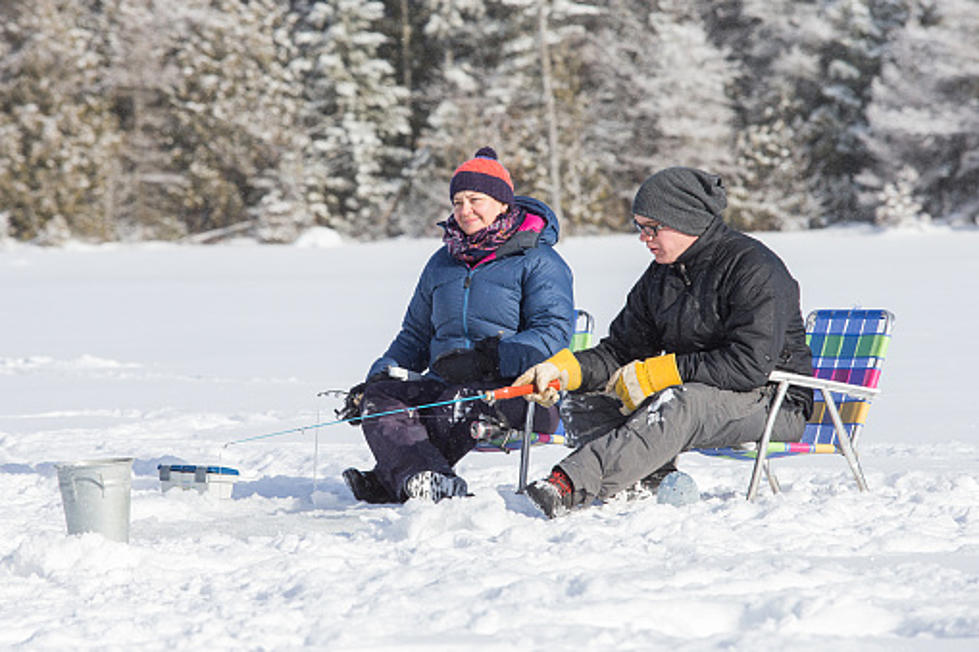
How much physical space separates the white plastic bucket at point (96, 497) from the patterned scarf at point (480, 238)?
1458 millimetres

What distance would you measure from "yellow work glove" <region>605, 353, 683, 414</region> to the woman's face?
0.84 metres

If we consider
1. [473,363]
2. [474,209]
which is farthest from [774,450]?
[474,209]

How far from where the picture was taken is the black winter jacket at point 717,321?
3.58m

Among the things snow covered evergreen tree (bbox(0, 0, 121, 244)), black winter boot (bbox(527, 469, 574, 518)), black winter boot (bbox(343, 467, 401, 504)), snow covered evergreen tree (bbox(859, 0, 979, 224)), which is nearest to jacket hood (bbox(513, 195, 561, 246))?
black winter boot (bbox(343, 467, 401, 504))

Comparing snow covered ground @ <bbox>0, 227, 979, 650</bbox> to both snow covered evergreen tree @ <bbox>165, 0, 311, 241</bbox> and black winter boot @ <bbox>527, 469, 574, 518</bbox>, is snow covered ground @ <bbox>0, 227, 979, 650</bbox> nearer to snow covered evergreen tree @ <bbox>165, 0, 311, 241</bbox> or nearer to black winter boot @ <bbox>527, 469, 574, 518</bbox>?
black winter boot @ <bbox>527, 469, 574, 518</bbox>

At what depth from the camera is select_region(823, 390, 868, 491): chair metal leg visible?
12.7 feet

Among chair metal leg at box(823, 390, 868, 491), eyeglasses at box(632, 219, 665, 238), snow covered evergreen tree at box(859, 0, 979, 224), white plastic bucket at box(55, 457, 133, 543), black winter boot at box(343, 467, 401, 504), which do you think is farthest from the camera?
snow covered evergreen tree at box(859, 0, 979, 224)

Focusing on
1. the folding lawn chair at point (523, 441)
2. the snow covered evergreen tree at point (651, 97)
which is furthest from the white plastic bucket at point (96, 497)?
the snow covered evergreen tree at point (651, 97)

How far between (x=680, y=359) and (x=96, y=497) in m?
1.67

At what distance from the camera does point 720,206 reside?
376 cm

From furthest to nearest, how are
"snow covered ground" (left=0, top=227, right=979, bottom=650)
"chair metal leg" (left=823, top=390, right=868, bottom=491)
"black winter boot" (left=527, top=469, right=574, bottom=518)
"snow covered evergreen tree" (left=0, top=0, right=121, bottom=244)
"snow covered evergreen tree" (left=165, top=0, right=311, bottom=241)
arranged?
"snow covered evergreen tree" (left=165, top=0, right=311, bottom=241) → "snow covered evergreen tree" (left=0, top=0, right=121, bottom=244) → "chair metal leg" (left=823, top=390, right=868, bottom=491) → "black winter boot" (left=527, top=469, right=574, bottom=518) → "snow covered ground" (left=0, top=227, right=979, bottom=650)

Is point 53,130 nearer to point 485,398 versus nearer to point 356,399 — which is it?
point 356,399

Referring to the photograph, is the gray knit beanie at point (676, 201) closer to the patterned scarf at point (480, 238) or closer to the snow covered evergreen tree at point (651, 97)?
the patterned scarf at point (480, 238)

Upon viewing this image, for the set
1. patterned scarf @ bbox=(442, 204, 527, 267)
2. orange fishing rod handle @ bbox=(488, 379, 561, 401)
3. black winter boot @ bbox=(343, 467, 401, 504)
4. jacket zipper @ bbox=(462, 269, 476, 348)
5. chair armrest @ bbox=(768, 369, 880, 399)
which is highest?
patterned scarf @ bbox=(442, 204, 527, 267)
